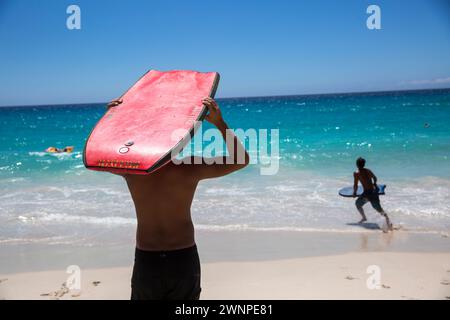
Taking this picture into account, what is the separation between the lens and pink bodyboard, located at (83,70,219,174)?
208 centimetres

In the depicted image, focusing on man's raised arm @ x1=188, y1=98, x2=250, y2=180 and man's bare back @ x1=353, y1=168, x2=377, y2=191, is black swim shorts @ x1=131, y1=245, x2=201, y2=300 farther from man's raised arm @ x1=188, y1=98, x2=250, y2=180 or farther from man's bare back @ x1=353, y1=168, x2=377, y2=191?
man's bare back @ x1=353, y1=168, x2=377, y2=191

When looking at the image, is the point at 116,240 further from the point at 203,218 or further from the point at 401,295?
the point at 401,295

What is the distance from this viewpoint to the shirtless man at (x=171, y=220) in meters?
2.29

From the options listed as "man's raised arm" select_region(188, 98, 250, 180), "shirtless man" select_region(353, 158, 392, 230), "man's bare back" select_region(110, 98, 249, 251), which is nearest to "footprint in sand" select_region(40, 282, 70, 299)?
"man's bare back" select_region(110, 98, 249, 251)

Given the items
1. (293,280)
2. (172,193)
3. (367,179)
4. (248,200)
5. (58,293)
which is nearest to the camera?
(172,193)

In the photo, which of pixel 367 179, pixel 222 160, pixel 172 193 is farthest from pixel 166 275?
pixel 367 179

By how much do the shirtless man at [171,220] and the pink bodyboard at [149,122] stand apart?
0.17m

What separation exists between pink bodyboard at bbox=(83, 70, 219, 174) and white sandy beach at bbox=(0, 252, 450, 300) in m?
2.65

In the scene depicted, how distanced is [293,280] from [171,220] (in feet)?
9.61

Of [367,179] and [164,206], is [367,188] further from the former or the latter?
[164,206]

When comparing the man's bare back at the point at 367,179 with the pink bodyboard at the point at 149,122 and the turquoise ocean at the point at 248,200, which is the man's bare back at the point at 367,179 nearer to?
the turquoise ocean at the point at 248,200

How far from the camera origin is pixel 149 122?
2336 millimetres

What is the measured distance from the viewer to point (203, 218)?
25.7 ft
